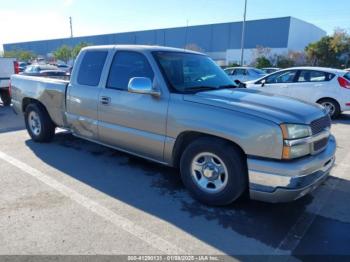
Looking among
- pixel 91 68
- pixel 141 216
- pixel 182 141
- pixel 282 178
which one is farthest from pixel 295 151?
pixel 91 68

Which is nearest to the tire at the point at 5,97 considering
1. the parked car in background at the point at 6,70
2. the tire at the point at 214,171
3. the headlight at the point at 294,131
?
the parked car in background at the point at 6,70

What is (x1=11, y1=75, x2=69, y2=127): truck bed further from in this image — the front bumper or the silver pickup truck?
the front bumper

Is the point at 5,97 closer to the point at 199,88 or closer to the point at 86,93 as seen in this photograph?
the point at 86,93

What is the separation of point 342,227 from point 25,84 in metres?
5.96

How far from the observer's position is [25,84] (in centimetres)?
622

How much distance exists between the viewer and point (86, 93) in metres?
4.87

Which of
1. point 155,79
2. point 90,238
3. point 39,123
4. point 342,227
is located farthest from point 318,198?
point 39,123

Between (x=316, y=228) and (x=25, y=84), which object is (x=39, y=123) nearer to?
(x=25, y=84)

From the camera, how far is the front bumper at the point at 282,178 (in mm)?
3105

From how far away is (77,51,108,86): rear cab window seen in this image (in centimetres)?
480

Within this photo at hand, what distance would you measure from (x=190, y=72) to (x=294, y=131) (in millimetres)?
1789

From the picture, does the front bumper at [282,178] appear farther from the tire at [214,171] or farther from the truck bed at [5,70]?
the truck bed at [5,70]

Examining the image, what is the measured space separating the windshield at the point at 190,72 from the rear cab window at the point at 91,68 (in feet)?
3.44

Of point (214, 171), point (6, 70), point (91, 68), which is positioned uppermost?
point (91, 68)
